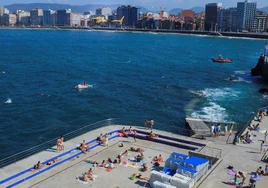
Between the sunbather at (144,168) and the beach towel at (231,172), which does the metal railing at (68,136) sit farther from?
the beach towel at (231,172)

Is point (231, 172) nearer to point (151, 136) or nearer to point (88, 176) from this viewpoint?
point (151, 136)

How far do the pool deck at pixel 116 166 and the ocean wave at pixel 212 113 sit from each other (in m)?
14.9

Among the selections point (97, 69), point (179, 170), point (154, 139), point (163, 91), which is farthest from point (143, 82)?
point (179, 170)

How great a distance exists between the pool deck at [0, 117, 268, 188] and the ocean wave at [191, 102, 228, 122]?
14853 mm

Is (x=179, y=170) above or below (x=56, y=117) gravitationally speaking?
above

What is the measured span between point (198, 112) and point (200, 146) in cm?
2104

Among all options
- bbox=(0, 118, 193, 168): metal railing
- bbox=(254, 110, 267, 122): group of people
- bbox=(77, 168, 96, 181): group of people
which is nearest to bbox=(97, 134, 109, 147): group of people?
bbox=(0, 118, 193, 168): metal railing

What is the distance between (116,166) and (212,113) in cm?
2588

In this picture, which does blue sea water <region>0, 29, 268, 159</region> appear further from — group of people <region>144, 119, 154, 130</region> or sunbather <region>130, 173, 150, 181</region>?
sunbather <region>130, 173, 150, 181</region>

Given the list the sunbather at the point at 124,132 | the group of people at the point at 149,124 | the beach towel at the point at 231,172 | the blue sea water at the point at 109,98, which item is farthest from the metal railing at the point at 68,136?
the beach towel at the point at 231,172

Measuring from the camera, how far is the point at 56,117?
44781 mm

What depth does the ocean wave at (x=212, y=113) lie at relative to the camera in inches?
1758

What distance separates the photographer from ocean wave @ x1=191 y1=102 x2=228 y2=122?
44.7 m

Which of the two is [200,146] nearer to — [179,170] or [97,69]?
[179,170]
